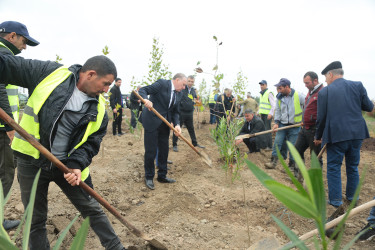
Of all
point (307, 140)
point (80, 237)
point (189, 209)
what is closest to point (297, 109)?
point (307, 140)

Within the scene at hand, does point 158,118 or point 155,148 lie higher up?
point 158,118

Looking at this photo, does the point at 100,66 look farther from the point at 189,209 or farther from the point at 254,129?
the point at 254,129

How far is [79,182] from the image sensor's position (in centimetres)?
171

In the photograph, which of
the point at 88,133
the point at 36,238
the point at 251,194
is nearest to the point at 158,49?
the point at 251,194

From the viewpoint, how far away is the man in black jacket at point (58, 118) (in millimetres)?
1657

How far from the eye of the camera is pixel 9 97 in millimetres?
2389

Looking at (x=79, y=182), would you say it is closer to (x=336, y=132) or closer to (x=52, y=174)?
(x=52, y=174)

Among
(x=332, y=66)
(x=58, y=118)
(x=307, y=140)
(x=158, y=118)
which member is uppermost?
(x=332, y=66)

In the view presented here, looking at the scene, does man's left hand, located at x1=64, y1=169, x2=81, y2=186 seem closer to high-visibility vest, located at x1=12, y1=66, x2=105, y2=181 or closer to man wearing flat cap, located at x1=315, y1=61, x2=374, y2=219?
high-visibility vest, located at x1=12, y1=66, x2=105, y2=181

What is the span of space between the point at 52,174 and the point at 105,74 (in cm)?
84

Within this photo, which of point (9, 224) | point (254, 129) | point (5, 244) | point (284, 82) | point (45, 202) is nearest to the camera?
point (5, 244)

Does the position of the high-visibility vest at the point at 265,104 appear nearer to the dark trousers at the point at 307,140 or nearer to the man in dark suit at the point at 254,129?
the man in dark suit at the point at 254,129

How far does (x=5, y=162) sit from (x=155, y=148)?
76.8 inches

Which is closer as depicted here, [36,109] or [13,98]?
[36,109]
